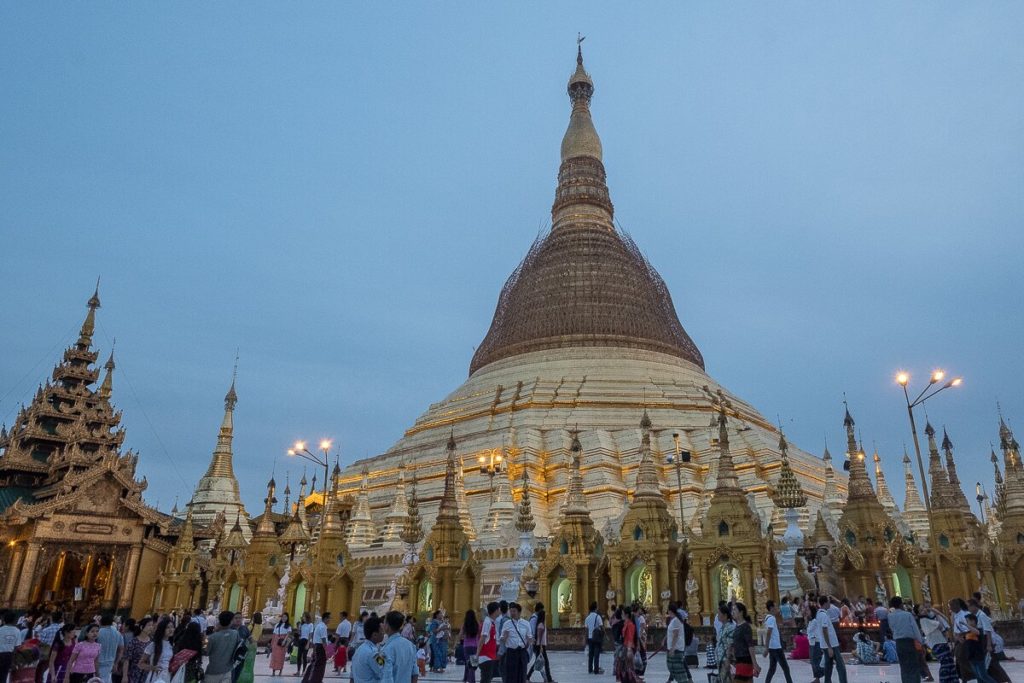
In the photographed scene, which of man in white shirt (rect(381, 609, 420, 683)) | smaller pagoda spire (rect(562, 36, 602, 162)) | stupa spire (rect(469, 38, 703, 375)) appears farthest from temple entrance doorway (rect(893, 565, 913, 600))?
smaller pagoda spire (rect(562, 36, 602, 162))

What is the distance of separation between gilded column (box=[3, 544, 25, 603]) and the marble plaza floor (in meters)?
21.1

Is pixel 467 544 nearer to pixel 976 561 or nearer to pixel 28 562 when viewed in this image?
pixel 976 561

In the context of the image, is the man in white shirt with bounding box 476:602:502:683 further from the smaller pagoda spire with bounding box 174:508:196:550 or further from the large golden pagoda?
the smaller pagoda spire with bounding box 174:508:196:550

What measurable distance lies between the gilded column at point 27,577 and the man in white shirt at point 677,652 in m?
32.7

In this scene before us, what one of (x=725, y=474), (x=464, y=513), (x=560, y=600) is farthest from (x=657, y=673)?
(x=464, y=513)

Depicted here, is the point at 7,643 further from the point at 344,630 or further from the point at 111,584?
the point at 111,584

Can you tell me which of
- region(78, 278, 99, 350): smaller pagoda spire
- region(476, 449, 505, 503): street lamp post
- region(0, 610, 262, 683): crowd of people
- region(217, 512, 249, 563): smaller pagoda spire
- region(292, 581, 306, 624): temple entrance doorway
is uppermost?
region(78, 278, 99, 350): smaller pagoda spire

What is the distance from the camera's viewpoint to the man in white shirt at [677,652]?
11250 mm

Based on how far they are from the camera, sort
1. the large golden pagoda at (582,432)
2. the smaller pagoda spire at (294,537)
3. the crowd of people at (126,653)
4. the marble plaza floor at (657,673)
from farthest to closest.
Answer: the smaller pagoda spire at (294,537), the large golden pagoda at (582,432), the marble plaza floor at (657,673), the crowd of people at (126,653)

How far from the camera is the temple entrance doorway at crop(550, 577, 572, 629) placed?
25.4 m

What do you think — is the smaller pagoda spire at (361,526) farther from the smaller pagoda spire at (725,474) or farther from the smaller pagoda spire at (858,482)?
the smaller pagoda spire at (858,482)

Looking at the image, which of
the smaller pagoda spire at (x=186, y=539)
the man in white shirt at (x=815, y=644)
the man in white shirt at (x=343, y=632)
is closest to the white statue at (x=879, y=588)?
the man in white shirt at (x=815, y=644)

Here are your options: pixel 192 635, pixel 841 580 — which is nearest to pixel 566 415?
pixel 841 580

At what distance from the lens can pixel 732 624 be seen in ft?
32.2
